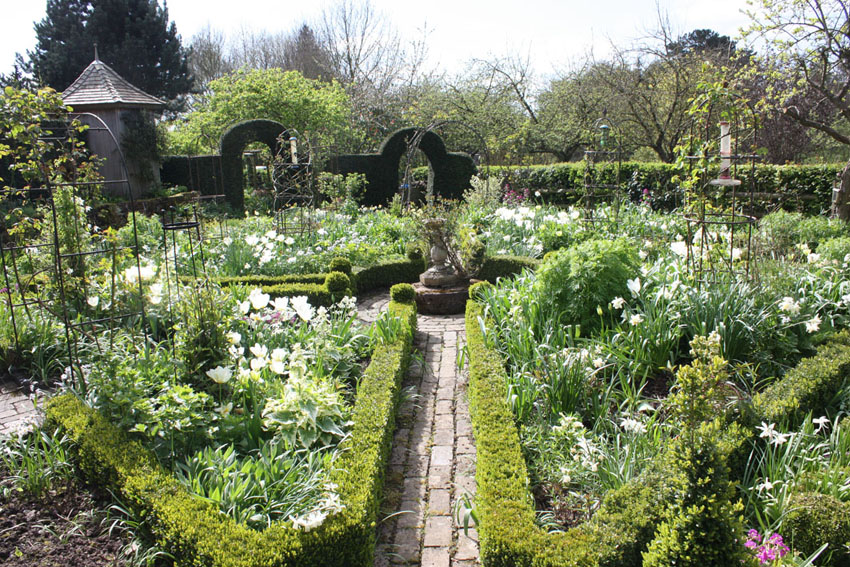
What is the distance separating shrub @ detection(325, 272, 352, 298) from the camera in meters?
6.26

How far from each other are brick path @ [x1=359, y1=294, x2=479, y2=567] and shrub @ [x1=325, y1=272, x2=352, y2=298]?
1.40m

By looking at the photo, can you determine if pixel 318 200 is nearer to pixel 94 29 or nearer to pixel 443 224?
pixel 443 224

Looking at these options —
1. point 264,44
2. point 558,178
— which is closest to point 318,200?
point 558,178

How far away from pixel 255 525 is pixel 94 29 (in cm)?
2470

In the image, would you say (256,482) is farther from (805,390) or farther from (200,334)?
(805,390)

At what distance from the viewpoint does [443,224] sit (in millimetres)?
6957

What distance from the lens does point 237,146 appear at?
13539 mm

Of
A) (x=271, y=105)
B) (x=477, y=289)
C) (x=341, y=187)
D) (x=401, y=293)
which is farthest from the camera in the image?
(x=271, y=105)

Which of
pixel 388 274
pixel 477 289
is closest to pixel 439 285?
pixel 388 274

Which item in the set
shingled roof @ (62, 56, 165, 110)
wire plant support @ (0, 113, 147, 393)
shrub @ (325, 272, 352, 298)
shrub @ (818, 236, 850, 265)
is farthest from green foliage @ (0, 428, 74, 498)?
shingled roof @ (62, 56, 165, 110)

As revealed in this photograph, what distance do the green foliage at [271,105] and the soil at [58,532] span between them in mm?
13640

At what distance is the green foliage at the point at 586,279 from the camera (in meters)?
4.34

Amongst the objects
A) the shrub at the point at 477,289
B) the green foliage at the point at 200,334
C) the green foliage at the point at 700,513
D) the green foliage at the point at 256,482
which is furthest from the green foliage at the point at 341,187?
the green foliage at the point at 700,513

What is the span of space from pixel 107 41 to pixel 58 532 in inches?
963
